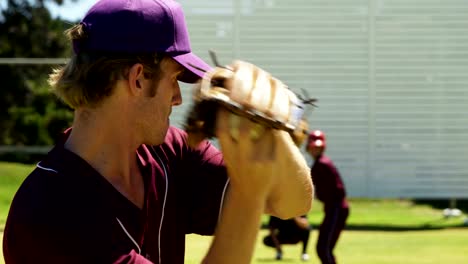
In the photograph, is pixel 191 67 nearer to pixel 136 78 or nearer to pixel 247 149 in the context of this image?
pixel 136 78

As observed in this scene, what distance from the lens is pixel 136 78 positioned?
9.50 ft

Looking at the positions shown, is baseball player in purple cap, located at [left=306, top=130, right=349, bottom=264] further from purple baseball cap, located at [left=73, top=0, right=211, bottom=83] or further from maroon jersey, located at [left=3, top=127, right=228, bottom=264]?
purple baseball cap, located at [left=73, top=0, right=211, bottom=83]

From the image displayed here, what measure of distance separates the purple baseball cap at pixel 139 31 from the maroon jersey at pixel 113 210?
0.34m

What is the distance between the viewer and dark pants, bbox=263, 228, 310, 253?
13.7m

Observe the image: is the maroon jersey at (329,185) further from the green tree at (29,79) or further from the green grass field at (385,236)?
the green tree at (29,79)

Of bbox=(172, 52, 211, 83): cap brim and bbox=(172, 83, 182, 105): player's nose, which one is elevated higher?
bbox=(172, 52, 211, 83): cap brim

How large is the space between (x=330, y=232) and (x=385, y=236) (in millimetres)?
5352

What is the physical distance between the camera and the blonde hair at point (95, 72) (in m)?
2.90

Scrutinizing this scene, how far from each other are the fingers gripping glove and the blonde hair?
16.3 inches

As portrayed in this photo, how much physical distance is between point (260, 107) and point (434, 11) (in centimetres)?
2038

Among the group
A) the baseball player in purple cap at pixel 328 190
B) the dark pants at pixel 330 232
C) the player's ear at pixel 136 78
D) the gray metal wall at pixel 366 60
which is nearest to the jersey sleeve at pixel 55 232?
the player's ear at pixel 136 78

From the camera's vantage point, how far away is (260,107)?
2.33 meters

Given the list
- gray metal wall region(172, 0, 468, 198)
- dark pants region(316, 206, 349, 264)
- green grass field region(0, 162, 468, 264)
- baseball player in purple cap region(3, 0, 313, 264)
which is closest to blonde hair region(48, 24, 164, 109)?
baseball player in purple cap region(3, 0, 313, 264)

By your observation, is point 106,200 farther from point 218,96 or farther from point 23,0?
point 23,0
